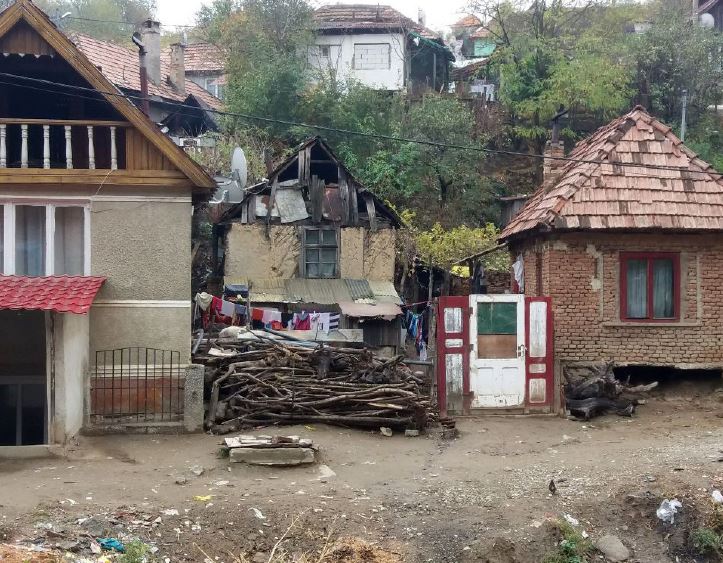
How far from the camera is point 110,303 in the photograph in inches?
528

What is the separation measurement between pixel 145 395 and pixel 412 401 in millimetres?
4386

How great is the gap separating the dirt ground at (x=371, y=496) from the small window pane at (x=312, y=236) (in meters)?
9.14

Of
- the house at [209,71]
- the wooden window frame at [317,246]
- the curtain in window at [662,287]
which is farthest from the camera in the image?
the house at [209,71]

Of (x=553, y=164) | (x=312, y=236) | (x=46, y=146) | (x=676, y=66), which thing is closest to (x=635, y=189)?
(x=553, y=164)

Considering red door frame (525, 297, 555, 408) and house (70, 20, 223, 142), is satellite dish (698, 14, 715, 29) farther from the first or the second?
red door frame (525, 297, 555, 408)

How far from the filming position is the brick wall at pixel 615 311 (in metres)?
16.1

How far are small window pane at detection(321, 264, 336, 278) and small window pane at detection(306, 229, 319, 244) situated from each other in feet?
2.27

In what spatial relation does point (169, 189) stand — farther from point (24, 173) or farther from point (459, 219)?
point (459, 219)

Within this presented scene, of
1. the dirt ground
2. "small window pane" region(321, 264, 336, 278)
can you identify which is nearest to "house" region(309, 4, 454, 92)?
"small window pane" region(321, 264, 336, 278)

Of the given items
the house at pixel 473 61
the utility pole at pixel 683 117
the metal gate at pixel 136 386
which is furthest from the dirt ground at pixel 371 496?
the house at pixel 473 61

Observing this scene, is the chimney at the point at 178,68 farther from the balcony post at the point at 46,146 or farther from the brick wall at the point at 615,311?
the brick wall at the point at 615,311

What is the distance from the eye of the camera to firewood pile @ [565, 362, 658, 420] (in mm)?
14828

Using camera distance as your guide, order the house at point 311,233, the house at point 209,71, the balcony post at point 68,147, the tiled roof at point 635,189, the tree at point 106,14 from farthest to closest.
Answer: the tree at point 106,14 → the house at point 209,71 → the house at point 311,233 → the tiled roof at point 635,189 → the balcony post at point 68,147

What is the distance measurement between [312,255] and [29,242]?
9.41 m
